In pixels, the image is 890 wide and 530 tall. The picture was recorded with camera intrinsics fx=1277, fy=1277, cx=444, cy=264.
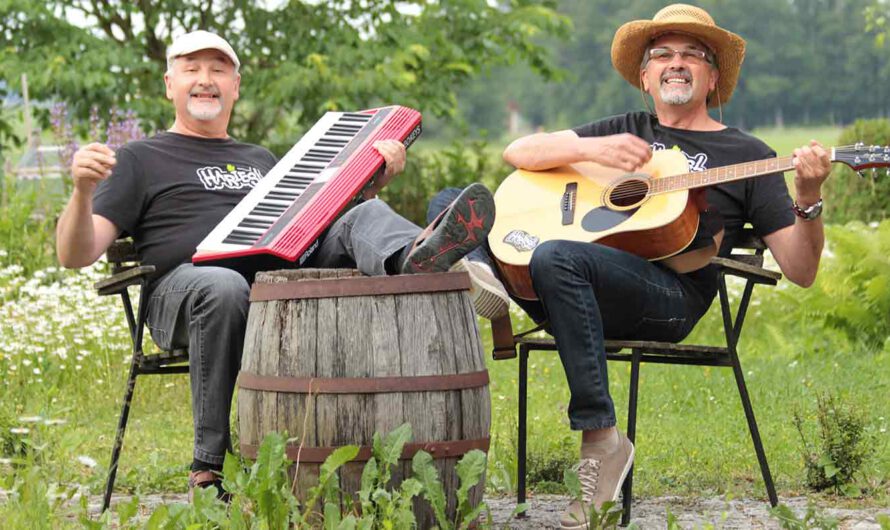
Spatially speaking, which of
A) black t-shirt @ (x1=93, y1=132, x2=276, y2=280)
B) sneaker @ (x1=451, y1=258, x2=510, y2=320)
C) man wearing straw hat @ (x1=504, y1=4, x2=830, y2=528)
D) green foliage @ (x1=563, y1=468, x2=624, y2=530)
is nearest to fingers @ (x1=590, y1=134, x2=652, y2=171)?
man wearing straw hat @ (x1=504, y1=4, x2=830, y2=528)

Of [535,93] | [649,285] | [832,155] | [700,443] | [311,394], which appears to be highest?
[535,93]

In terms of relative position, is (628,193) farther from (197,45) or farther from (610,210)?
(197,45)

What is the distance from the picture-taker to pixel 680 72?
435 cm

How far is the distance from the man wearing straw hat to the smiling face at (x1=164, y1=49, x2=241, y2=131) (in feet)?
3.64

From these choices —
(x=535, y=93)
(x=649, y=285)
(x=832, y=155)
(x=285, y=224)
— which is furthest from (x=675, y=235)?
(x=535, y=93)

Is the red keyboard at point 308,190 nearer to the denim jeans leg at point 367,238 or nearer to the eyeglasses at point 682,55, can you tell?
the denim jeans leg at point 367,238

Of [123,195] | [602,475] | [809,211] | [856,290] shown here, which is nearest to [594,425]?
[602,475]

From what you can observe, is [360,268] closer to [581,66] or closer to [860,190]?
[860,190]

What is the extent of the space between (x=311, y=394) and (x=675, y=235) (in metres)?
1.34

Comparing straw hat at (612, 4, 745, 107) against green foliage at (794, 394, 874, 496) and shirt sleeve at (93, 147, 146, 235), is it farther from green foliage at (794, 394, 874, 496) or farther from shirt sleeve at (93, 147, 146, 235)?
shirt sleeve at (93, 147, 146, 235)

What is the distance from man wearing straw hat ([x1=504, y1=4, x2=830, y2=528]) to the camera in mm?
3740

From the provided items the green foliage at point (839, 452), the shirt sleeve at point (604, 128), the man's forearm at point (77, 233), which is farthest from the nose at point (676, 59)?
the man's forearm at point (77, 233)

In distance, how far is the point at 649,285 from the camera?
155 inches

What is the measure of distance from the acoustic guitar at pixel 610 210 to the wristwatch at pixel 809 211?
0.54 feet
